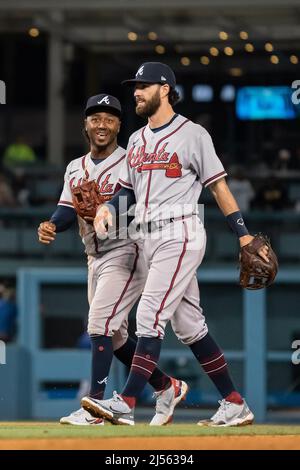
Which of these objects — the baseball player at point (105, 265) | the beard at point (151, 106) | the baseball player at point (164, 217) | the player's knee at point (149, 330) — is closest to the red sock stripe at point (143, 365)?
the baseball player at point (164, 217)

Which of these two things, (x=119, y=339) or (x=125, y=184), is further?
(x=119, y=339)

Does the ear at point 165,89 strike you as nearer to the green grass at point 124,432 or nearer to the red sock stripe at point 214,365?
the red sock stripe at point 214,365

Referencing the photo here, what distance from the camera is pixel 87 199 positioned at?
255 inches

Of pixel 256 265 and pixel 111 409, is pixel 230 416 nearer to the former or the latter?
pixel 111 409

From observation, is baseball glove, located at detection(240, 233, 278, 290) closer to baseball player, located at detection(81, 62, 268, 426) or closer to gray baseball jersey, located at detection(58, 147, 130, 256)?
baseball player, located at detection(81, 62, 268, 426)

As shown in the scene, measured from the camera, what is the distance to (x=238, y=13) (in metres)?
19.4

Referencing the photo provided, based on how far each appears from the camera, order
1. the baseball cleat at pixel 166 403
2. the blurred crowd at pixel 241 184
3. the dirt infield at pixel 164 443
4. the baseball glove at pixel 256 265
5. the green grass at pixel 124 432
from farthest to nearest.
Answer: the blurred crowd at pixel 241 184, the baseball cleat at pixel 166 403, the baseball glove at pixel 256 265, the green grass at pixel 124 432, the dirt infield at pixel 164 443

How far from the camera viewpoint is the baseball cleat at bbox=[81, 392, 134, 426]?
611 centimetres

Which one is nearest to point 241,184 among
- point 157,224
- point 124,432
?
point 157,224

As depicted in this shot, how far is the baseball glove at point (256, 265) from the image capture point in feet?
20.5

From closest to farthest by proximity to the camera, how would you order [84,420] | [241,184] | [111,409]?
[111,409] → [84,420] → [241,184]

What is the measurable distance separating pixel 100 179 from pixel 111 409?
1.22 meters

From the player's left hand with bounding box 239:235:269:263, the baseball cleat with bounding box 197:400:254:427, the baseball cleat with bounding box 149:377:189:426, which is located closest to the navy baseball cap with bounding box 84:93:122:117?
the player's left hand with bounding box 239:235:269:263
